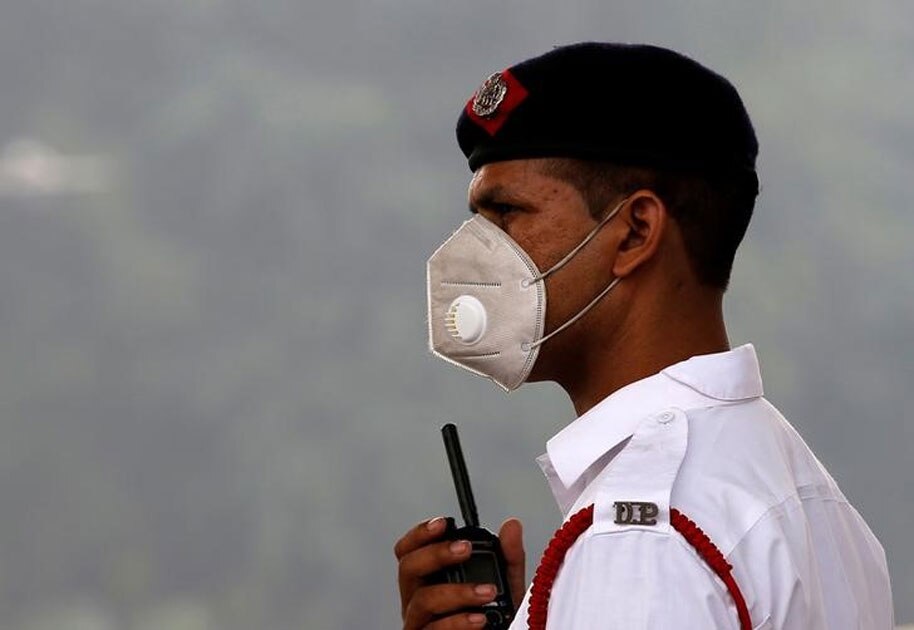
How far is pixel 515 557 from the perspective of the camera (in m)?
2.79

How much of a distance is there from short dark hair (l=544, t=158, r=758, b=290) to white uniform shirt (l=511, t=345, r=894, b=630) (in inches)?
7.5

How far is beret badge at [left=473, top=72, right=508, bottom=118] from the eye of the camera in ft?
8.95

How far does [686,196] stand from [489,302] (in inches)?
16.5

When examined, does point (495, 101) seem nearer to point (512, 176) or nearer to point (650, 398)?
point (512, 176)

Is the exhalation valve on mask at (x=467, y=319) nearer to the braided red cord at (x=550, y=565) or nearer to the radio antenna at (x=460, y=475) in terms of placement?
the radio antenna at (x=460, y=475)

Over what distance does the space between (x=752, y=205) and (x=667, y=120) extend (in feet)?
0.84

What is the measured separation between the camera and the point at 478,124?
275 centimetres

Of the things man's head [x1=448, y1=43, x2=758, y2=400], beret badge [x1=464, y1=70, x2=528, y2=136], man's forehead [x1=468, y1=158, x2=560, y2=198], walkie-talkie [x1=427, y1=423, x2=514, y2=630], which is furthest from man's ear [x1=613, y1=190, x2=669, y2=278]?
walkie-talkie [x1=427, y1=423, x2=514, y2=630]

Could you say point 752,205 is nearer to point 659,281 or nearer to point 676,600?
point 659,281

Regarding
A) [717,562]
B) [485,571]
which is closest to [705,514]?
[717,562]

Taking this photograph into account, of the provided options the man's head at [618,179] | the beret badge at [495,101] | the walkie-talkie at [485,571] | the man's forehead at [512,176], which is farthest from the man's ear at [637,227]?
the walkie-talkie at [485,571]

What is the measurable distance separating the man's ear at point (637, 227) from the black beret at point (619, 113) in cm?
6

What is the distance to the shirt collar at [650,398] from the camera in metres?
2.35

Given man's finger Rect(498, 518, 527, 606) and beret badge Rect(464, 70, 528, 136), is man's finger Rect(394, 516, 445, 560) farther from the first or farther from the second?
beret badge Rect(464, 70, 528, 136)
